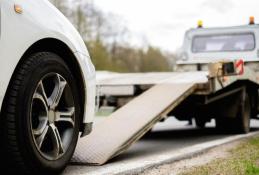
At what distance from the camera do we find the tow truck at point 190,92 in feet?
18.8

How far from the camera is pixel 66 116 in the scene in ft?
14.0

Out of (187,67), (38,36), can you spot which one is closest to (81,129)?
(38,36)

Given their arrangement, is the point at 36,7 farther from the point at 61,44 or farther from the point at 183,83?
the point at 183,83

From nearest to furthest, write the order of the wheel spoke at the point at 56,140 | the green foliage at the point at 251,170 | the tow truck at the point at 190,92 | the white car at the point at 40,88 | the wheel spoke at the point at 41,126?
the white car at the point at 40,88 < the wheel spoke at the point at 41,126 < the wheel spoke at the point at 56,140 < the green foliage at the point at 251,170 < the tow truck at the point at 190,92

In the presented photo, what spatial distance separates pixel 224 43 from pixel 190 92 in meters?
4.32

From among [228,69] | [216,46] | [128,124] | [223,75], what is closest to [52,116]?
[128,124]

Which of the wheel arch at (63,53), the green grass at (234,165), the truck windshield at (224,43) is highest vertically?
the wheel arch at (63,53)

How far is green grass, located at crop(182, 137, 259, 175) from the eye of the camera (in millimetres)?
4406

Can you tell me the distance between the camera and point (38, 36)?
149 inches

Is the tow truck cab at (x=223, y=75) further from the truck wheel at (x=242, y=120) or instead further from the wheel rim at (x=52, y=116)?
the wheel rim at (x=52, y=116)

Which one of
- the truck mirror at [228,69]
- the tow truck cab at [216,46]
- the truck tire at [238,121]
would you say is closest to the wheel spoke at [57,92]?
the truck mirror at [228,69]

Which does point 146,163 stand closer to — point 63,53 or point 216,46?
point 63,53

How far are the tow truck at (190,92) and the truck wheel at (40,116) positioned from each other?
Answer: 842mm

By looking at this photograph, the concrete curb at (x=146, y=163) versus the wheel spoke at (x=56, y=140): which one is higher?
the wheel spoke at (x=56, y=140)
